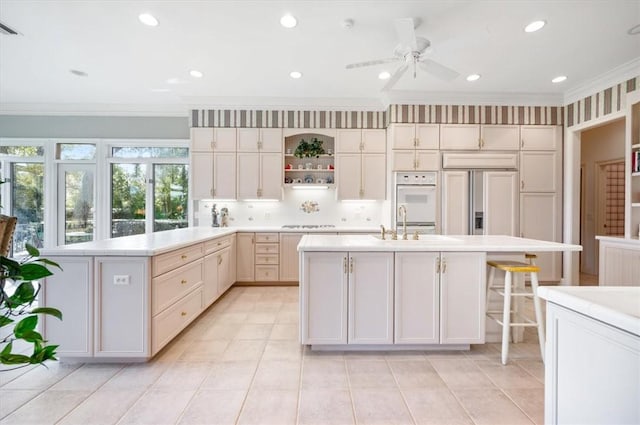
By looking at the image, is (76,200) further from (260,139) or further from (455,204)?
(455,204)

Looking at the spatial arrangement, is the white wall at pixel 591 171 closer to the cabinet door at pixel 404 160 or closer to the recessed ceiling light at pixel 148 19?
the cabinet door at pixel 404 160

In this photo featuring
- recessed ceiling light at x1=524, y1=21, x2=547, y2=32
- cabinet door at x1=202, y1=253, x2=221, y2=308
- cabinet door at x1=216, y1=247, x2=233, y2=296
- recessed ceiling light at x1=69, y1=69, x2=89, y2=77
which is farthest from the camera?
cabinet door at x1=216, y1=247, x2=233, y2=296

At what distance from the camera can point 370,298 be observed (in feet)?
8.18

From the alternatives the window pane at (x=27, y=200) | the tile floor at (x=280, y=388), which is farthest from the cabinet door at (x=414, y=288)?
the window pane at (x=27, y=200)

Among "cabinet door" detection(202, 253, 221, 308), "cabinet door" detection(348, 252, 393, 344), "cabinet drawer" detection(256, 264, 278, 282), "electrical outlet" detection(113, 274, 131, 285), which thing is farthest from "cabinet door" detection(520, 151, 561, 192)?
"electrical outlet" detection(113, 274, 131, 285)

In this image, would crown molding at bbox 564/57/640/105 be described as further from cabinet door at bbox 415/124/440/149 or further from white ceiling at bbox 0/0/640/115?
cabinet door at bbox 415/124/440/149

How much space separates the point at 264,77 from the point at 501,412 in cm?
413

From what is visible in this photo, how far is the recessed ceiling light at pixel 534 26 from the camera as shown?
280 centimetres

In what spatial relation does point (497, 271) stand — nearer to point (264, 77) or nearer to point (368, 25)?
point (368, 25)

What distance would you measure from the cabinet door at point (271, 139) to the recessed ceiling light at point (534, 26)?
3403 mm

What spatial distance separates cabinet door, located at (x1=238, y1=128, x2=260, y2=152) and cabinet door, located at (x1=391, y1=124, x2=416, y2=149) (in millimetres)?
2184

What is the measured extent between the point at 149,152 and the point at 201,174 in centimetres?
120

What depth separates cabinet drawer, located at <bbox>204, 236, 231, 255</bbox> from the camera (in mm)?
3518

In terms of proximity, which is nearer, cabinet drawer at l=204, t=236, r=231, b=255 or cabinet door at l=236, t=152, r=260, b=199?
cabinet drawer at l=204, t=236, r=231, b=255
